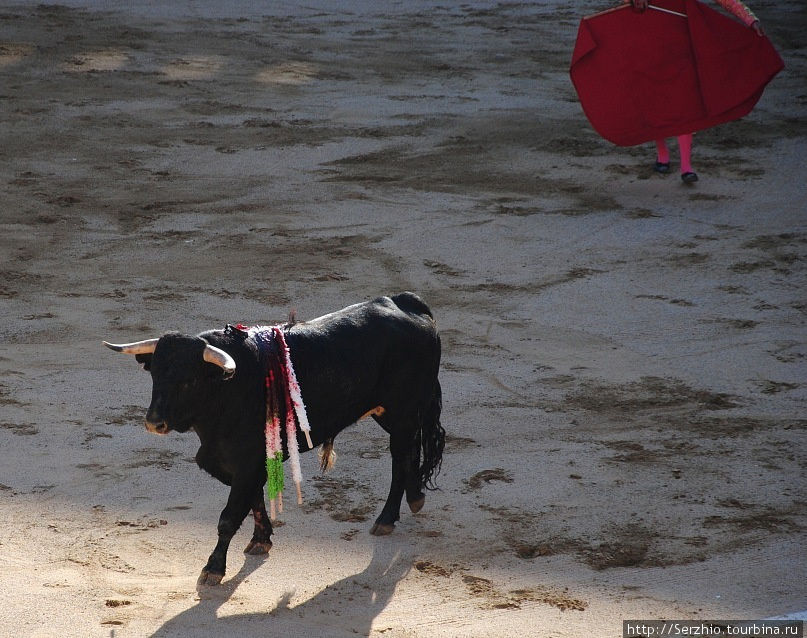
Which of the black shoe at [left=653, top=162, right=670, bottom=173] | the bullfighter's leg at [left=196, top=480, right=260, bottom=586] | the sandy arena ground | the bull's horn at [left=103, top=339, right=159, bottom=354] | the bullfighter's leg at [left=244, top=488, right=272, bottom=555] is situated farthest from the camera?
the black shoe at [left=653, top=162, right=670, bottom=173]

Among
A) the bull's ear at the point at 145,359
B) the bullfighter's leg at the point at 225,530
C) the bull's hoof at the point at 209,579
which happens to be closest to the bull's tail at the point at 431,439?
the bullfighter's leg at the point at 225,530

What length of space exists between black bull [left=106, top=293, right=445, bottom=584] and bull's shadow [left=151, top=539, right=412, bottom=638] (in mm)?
170

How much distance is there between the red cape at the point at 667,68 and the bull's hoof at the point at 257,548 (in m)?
6.32

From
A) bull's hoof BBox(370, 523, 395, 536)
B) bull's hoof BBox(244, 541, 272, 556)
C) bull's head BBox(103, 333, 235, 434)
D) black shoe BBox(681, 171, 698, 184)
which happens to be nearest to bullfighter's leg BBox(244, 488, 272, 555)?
bull's hoof BBox(244, 541, 272, 556)

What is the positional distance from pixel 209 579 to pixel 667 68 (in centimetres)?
698

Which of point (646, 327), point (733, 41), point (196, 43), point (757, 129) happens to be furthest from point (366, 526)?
point (196, 43)

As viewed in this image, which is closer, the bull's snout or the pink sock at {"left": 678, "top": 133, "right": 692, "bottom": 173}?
the bull's snout

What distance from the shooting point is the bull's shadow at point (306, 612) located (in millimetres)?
4145

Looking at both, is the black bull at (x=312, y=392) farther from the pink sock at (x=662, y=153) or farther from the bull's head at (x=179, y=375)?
the pink sock at (x=662, y=153)

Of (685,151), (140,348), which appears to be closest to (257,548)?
(140,348)

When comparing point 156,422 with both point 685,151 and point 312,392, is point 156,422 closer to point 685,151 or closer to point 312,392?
point 312,392

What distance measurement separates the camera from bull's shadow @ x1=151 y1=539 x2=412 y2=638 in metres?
4.14

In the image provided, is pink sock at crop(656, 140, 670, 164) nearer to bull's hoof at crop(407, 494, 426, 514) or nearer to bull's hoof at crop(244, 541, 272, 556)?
bull's hoof at crop(407, 494, 426, 514)

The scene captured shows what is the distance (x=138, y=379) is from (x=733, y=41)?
19.7ft
